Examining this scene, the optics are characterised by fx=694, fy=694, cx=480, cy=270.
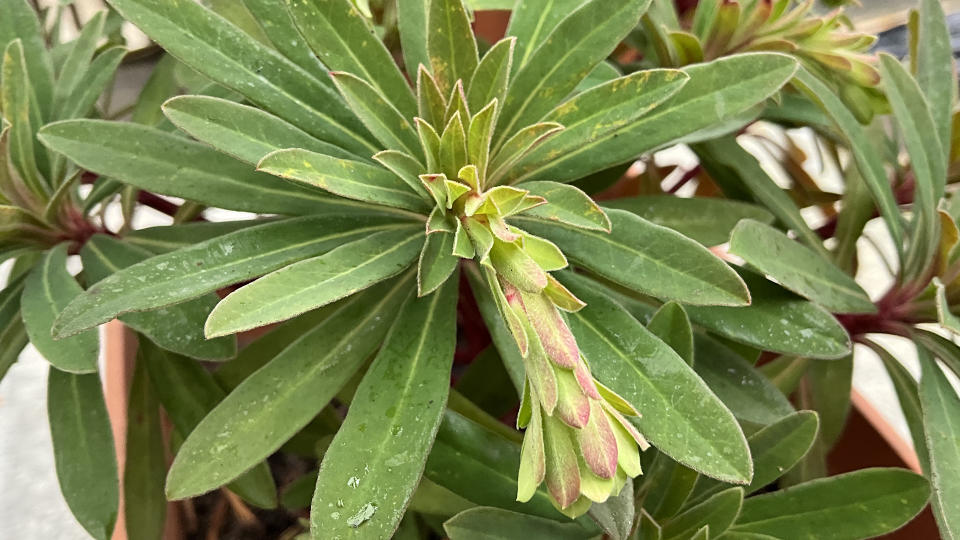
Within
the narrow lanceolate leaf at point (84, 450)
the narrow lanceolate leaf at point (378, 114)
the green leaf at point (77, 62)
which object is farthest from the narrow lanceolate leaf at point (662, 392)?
the green leaf at point (77, 62)

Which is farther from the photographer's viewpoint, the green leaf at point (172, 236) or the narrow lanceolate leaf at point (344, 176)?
the green leaf at point (172, 236)

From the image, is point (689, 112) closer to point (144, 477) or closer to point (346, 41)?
point (346, 41)

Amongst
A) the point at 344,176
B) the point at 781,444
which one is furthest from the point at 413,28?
the point at 781,444

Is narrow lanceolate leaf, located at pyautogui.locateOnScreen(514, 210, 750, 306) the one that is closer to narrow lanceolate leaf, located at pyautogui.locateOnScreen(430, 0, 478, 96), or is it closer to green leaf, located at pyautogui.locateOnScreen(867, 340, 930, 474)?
narrow lanceolate leaf, located at pyautogui.locateOnScreen(430, 0, 478, 96)

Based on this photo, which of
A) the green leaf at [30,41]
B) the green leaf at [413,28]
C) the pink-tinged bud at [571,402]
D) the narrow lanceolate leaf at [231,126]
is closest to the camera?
the pink-tinged bud at [571,402]

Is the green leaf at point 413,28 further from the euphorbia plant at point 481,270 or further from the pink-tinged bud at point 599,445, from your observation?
the pink-tinged bud at point 599,445

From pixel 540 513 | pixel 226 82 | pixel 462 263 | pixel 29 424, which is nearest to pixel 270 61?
pixel 226 82

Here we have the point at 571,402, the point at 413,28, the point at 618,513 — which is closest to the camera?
the point at 571,402
